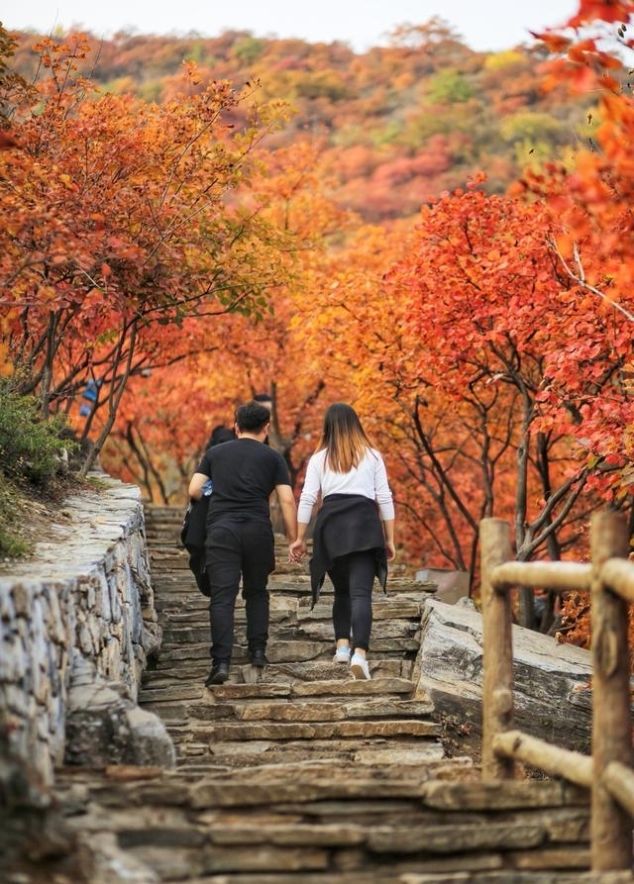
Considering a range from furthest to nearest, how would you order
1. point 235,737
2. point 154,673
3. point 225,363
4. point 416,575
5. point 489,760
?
point 225,363 < point 416,575 < point 154,673 < point 235,737 < point 489,760

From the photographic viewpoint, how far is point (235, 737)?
804cm

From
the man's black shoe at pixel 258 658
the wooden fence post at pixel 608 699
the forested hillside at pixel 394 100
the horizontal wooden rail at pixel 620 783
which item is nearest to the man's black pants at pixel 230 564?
the man's black shoe at pixel 258 658

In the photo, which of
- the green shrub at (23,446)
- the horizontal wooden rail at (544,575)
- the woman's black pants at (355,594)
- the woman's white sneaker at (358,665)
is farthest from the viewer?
the green shrub at (23,446)

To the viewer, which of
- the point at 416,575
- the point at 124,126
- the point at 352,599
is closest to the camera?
the point at 352,599

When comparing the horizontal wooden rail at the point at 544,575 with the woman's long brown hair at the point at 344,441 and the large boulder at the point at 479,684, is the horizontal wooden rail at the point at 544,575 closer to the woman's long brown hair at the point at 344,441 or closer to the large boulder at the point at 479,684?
the woman's long brown hair at the point at 344,441

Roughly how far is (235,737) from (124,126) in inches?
260

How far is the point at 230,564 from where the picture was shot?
30.4ft

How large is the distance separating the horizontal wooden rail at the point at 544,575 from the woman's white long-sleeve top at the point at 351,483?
294 cm

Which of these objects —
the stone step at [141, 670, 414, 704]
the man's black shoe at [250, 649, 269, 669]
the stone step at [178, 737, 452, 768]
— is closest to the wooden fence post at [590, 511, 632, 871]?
the stone step at [178, 737, 452, 768]

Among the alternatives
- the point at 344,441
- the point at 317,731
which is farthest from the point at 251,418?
the point at 317,731

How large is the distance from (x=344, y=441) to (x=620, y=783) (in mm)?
4629

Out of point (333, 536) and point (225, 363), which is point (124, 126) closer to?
point (333, 536)

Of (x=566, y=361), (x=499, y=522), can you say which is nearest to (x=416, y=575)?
(x=566, y=361)

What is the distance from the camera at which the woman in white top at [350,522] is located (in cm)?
914
